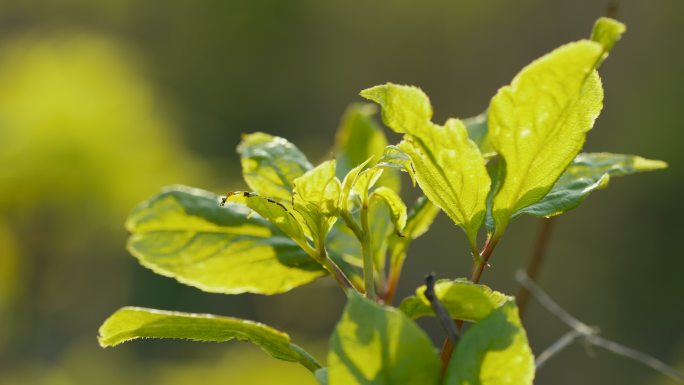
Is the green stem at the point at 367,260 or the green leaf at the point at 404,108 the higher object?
the green leaf at the point at 404,108

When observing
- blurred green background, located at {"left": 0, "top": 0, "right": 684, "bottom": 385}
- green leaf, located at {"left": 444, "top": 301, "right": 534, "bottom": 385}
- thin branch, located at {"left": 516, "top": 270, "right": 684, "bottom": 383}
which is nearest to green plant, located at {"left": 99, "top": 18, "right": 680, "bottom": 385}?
green leaf, located at {"left": 444, "top": 301, "right": 534, "bottom": 385}

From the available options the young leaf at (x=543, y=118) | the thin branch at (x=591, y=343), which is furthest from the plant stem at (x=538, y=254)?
the young leaf at (x=543, y=118)

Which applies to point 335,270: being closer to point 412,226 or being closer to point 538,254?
point 412,226

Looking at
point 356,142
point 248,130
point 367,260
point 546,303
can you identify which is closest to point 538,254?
point 546,303

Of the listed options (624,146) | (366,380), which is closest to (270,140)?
(366,380)

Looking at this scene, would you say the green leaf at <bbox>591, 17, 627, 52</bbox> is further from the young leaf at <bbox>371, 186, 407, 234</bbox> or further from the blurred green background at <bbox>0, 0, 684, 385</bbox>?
the blurred green background at <bbox>0, 0, 684, 385</bbox>

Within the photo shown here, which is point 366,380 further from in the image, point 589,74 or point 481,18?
point 481,18

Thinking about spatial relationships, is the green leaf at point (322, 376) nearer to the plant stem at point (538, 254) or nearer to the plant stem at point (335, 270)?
the plant stem at point (335, 270)
